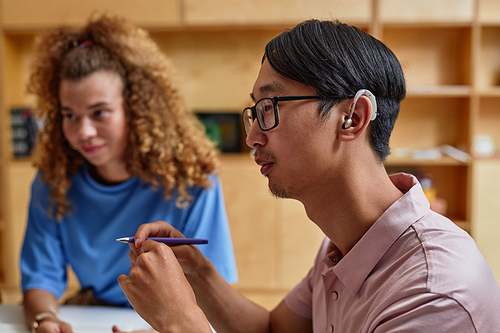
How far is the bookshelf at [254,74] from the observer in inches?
114

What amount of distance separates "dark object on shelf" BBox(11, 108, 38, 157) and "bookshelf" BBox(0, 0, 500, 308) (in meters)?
0.06

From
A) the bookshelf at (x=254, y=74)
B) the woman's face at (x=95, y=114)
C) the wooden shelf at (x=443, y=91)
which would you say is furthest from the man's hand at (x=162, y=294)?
the wooden shelf at (x=443, y=91)

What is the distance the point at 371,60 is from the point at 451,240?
1.13 ft

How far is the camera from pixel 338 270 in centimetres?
84

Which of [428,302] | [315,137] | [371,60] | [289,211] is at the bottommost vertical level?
[289,211]

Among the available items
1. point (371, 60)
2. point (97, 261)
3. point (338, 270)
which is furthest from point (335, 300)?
point (97, 261)

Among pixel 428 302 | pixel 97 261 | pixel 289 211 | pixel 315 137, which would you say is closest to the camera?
pixel 428 302

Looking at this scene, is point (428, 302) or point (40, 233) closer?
point (428, 302)

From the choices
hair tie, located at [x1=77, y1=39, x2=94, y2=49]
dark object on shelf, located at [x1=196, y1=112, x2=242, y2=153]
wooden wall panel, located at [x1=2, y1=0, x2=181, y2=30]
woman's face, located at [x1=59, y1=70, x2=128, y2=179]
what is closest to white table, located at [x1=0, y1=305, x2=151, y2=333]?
woman's face, located at [x1=59, y1=70, x2=128, y2=179]

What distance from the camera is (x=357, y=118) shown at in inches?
31.5

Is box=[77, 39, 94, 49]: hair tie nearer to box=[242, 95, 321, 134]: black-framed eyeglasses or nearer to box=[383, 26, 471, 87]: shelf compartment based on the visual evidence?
box=[242, 95, 321, 134]: black-framed eyeglasses

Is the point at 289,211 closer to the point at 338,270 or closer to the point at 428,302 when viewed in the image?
the point at 338,270

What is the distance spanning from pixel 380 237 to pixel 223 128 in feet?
8.15

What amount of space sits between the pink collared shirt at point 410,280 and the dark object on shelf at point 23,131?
2744 millimetres
